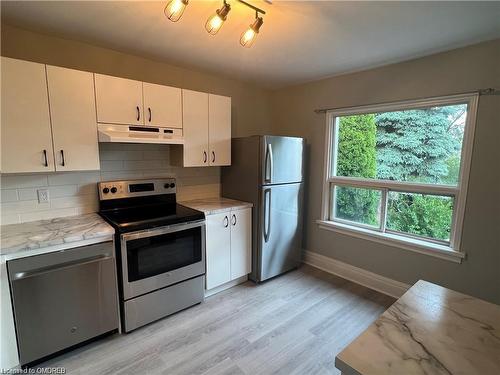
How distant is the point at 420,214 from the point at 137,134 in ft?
9.21

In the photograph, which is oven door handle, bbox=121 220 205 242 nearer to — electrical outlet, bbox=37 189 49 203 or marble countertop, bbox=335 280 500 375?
electrical outlet, bbox=37 189 49 203

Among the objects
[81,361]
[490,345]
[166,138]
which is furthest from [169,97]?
[490,345]

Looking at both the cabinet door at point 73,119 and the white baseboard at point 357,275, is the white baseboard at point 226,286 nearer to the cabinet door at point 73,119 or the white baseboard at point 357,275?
the white baseboard at point 357,275

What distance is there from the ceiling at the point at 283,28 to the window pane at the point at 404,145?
557mm

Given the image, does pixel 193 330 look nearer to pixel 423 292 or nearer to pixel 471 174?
pixel 423 292

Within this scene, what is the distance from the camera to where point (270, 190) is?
2.79 m

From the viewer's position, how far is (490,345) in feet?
2.83

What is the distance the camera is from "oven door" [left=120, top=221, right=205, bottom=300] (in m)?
2.03

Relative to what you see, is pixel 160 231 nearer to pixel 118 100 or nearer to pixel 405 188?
pixel 118 100

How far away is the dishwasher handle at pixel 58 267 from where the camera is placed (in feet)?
5.30

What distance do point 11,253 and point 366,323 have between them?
8.91 ft

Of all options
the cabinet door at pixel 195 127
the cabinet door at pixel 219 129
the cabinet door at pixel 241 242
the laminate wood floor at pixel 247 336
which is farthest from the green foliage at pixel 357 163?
the cabinet door at pixel 195 127

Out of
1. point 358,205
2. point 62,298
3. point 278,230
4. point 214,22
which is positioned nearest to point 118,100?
point 214,22

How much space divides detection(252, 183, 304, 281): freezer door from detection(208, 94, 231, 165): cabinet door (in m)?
0.60
